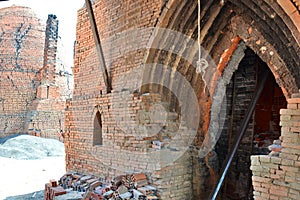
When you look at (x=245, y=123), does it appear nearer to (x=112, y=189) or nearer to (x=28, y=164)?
(x=112, y=189)

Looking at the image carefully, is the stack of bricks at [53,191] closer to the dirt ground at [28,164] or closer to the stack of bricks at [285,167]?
the dirt ground at [28,164]

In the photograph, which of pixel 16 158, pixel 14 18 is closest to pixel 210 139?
pixel 16 158

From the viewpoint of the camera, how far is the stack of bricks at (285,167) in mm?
2645

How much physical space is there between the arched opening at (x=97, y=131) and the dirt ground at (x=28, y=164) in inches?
147

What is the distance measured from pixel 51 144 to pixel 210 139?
1441 cm

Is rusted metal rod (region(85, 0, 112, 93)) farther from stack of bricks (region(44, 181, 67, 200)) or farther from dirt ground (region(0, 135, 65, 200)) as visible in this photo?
dirt ground (region(0, 135, 65, 200))

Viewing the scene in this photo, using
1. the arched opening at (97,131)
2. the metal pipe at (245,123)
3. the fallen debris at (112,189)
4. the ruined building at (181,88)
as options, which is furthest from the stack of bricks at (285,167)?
the arched opening at (97,131)

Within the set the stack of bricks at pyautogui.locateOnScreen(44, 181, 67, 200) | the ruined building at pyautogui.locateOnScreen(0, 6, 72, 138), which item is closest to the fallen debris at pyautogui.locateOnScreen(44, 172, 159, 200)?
the stack of bricks at pyautogui.locateOnScreen(44, 181, 67, 200)

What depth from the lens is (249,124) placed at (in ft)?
19.6

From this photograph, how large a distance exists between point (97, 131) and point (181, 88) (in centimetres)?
239

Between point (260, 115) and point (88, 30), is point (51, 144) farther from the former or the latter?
point (260, 115)

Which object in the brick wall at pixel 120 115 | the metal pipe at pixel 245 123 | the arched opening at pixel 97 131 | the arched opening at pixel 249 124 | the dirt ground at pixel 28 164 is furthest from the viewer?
the dirt ground at pixel 28 164

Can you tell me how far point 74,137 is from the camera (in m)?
6.73

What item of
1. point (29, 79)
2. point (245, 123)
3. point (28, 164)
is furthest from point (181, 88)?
point (29, 79)
